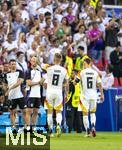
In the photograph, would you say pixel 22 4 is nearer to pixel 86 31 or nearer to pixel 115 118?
pixel 86 31

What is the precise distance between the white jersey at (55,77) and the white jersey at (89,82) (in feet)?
2.00

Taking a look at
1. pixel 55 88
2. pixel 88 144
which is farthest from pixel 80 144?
pixel 55 88

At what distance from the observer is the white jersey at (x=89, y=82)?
2259cm

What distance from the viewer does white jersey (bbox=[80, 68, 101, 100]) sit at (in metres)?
22.6

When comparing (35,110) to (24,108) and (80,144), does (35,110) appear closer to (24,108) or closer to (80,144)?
(24,108)

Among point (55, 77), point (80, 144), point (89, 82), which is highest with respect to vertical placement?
point (55, 77)

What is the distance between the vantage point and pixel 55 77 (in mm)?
22375

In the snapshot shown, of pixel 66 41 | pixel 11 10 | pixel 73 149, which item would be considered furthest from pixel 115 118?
pixel 73 149

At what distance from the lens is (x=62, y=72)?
22359mm

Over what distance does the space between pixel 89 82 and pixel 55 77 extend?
1071 millimetres

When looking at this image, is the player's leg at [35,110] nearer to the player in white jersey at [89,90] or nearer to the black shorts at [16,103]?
the black shorts at [16,103]

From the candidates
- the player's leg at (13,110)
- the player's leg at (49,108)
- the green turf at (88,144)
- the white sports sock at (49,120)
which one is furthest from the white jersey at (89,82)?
the player's leg at (13,110)

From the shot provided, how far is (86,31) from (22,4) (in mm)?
2690

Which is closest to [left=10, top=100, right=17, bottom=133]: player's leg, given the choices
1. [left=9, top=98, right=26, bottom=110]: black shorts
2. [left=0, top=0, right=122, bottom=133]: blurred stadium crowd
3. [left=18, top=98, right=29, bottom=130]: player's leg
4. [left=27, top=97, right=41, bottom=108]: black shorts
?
[left=9, top=98, right=26, bottom=110]: black shorts
